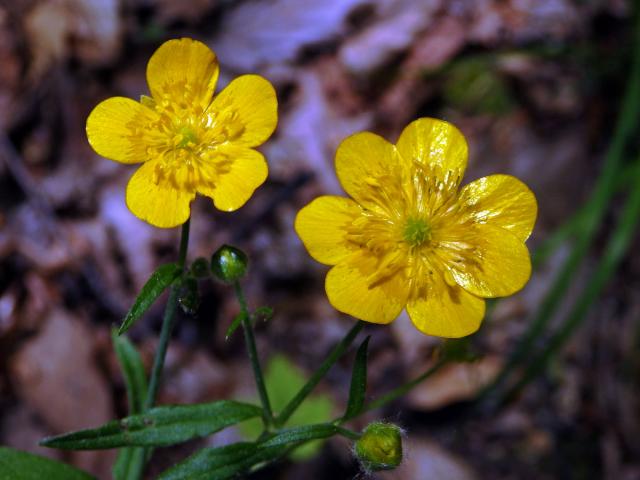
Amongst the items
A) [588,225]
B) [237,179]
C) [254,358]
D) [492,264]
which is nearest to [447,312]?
[492,264]

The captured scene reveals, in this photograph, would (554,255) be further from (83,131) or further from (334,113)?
(83,131)

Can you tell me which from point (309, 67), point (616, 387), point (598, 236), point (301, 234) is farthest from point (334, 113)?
point (301, 234)

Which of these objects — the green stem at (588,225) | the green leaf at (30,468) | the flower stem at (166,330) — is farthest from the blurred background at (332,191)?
the flower stem at (166,330)

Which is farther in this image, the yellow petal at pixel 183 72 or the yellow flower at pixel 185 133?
the yellow petal at pixel 183 72

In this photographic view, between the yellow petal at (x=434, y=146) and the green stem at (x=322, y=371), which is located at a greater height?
the yellow petal at (x=434, y=146)

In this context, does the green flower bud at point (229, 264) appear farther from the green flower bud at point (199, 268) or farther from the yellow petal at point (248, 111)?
the yellow petal at point (248, 111)

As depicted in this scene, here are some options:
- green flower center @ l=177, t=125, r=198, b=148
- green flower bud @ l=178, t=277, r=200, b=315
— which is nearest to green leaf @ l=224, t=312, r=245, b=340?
green flower bud @ l=178, t=277, r=200, b=315

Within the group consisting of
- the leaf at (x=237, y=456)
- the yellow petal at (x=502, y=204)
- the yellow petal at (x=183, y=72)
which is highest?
the yellow petal at (x=183, y=72)

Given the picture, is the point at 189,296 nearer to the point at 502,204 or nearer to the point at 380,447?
the point at 380,447

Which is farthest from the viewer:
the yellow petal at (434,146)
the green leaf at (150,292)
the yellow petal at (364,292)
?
the yellow petal at (434,146)

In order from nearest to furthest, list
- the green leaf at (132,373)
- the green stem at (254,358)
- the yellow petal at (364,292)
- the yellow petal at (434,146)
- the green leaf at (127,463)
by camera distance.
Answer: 1. the yellow petal at (364,292)
2. the green stem at (254,358)
3. the yellow petal at (434,146)
4. the green leaf at (127,463)
5. the green leaf at (132,373)
